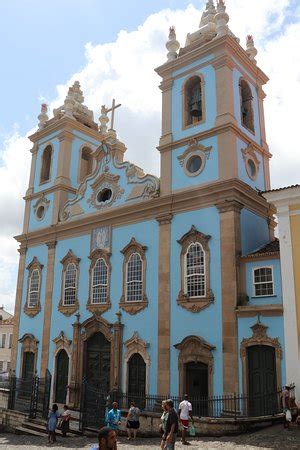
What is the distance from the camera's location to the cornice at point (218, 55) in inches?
771

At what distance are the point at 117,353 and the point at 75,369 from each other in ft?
9.79

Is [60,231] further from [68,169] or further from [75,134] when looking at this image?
[75,134]

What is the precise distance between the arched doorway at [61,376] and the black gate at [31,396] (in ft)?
2.43

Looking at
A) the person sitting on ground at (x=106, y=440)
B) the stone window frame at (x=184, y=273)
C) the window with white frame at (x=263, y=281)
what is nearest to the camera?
the person sitting on ground at (x=106, y=440)

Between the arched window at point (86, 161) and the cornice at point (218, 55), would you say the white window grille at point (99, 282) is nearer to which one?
the arched window at point (86, 161)

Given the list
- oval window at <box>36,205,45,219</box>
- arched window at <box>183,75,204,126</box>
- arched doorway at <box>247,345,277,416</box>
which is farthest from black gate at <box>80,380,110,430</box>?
oval window at <box>36,205,45,219</box>

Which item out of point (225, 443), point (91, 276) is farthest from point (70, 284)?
point (225, 443)

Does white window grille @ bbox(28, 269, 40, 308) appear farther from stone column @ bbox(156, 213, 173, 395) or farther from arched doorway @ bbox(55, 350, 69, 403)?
stone column @ bbox(156, 213, 173, 395)

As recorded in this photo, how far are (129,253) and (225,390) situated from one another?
291 inches

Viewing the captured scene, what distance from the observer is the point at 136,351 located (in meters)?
18.8

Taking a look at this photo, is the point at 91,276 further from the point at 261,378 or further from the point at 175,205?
the point at 261,378

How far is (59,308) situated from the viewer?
75.3 feet

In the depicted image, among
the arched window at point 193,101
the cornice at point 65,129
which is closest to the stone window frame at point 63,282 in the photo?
the cornice at point 65,129

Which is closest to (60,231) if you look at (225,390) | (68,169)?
(68,169)
